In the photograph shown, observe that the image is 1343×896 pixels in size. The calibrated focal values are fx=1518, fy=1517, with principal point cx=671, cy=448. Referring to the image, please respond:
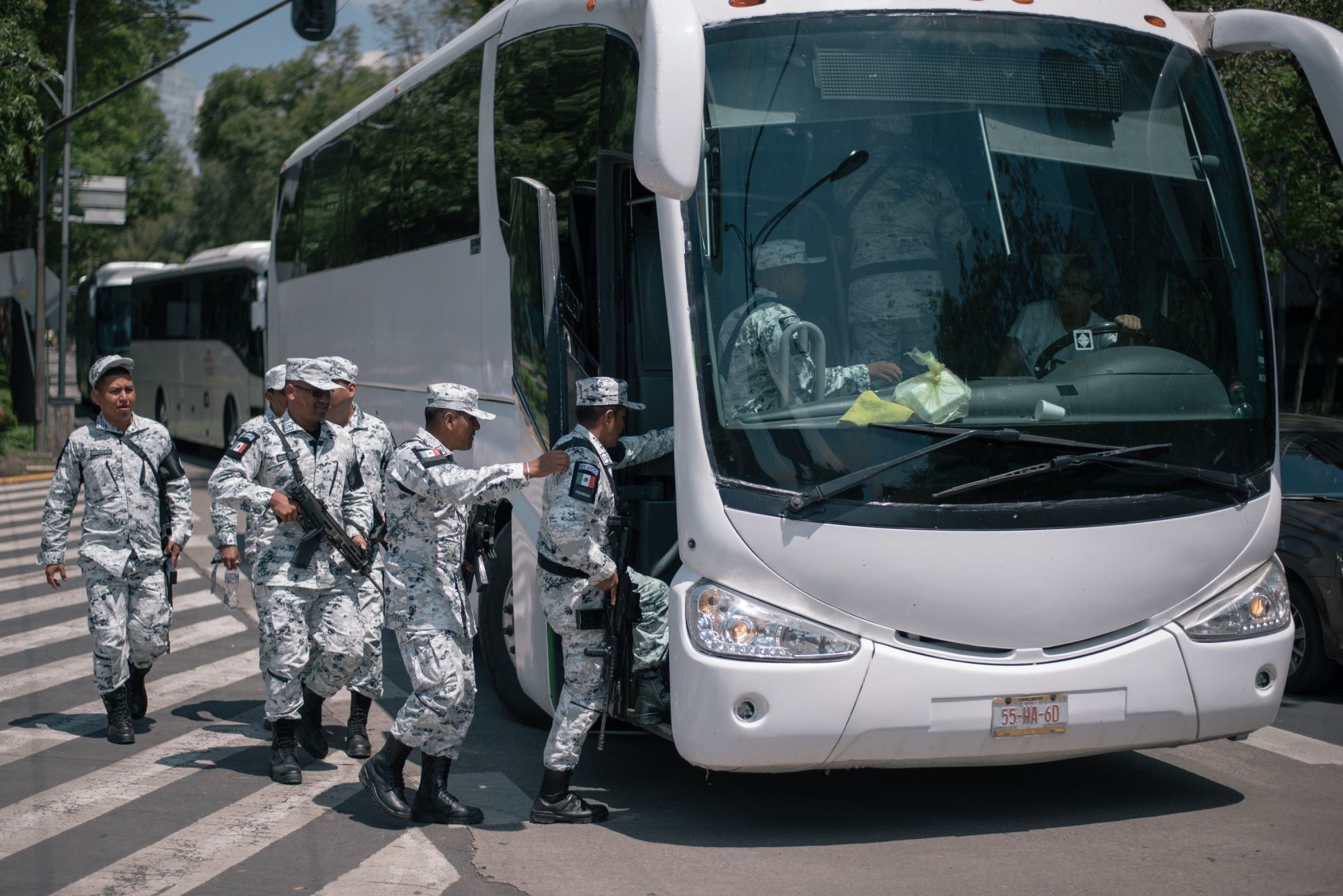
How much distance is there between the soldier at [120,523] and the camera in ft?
25.8

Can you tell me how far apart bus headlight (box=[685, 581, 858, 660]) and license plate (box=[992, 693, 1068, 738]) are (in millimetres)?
598

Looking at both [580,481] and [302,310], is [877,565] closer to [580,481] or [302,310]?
[580,481]

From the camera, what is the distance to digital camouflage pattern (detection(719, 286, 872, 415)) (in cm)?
568

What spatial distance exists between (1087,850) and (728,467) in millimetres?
2009

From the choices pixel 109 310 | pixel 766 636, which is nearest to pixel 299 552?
pixel 766 636

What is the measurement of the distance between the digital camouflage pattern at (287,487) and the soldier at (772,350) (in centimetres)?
252

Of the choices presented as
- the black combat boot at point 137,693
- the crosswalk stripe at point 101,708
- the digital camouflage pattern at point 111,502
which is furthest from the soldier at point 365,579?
the crosswalk stripe at point 101,708

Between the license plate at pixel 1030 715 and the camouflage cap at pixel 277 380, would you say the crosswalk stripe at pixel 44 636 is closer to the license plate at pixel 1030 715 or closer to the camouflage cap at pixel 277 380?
the camouflage cap at pixel 277 380

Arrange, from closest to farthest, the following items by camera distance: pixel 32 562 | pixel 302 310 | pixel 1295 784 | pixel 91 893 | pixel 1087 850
→ pixel 91 893 → pixel 1087 850 → pixel 1295 784 → pixel 302 310 → pixel 32 562

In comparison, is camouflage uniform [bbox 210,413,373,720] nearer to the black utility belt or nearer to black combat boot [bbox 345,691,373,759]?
black combat boot [bbox 345,691,373,759]

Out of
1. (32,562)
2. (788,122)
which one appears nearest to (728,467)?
(788,122)

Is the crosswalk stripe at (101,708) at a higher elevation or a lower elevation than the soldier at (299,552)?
lower

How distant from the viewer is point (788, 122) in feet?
19.4

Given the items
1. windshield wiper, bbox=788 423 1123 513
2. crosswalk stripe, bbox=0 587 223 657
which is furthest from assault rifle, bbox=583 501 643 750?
crosswalk stripe, bbox=0 587 223 657
